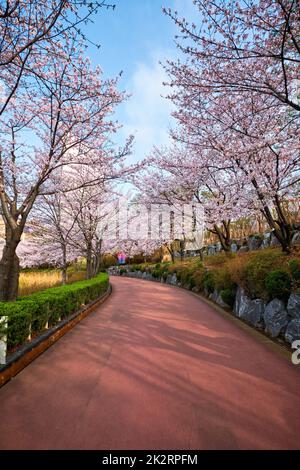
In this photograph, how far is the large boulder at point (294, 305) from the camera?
15.4ft

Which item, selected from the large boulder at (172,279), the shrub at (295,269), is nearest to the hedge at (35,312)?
the shrub at (295,269)

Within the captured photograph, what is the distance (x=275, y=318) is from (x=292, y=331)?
578mm

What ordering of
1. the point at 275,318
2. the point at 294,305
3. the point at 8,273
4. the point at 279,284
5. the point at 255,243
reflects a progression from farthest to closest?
the point at 255,243 < the point at 8,273 < the point at 275,318 < the point at 279,284 < the point at 294,305

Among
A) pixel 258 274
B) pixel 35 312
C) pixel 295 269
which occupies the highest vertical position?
pixel 295 269

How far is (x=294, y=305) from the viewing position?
4.77m

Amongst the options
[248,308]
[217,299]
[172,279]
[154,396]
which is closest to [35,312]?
[154,396]

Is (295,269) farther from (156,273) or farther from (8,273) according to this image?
(156,273)

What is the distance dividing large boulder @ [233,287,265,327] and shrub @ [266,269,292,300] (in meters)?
0.85

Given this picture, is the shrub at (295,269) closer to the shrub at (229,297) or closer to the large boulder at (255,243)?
the shrub at (229,297)

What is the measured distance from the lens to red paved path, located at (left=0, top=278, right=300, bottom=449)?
2.44 m

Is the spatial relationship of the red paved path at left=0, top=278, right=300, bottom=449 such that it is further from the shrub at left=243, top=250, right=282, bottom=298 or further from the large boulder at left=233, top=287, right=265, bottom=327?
the shrub at left=243, top=250, right=282, bottom=298
